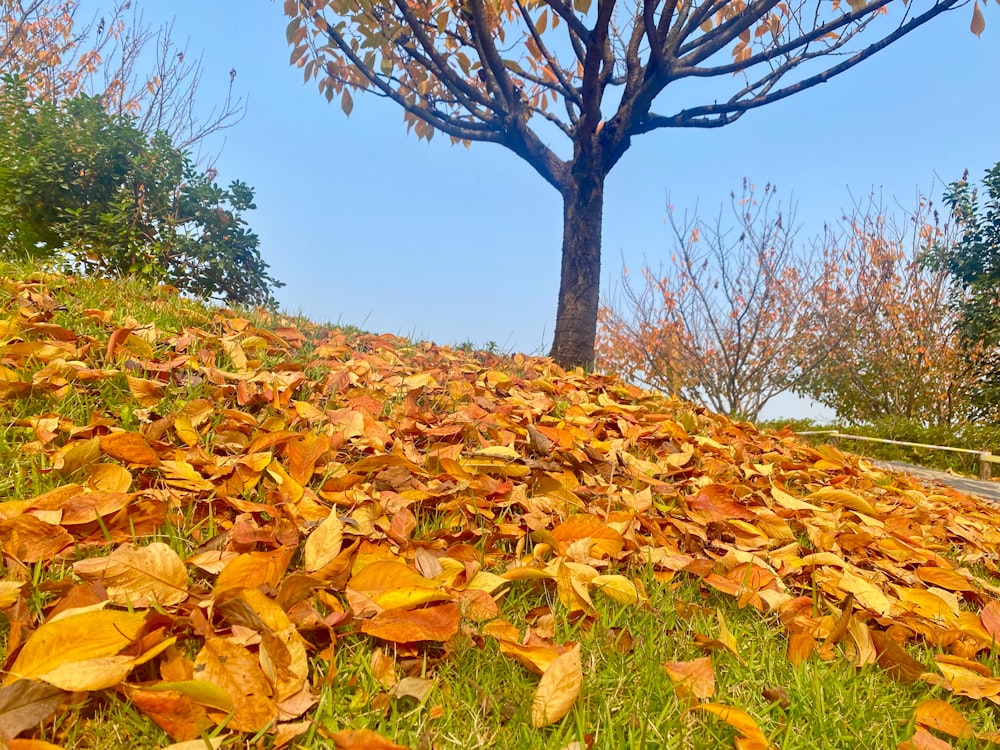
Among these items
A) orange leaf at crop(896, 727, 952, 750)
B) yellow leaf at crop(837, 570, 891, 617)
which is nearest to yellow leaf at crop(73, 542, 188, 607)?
orange leaf at crop(896, 727, 952, 750)

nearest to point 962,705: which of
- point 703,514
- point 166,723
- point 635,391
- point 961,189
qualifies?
point 703,514

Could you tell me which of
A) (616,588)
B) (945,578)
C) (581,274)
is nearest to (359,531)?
(616,588)

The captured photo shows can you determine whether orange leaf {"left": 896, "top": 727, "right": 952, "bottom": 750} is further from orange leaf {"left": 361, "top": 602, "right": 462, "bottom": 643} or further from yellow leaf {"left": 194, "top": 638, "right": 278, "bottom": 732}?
yellow leaf {"left": 194, "top": 638, "right": 278, "bottom": 732}

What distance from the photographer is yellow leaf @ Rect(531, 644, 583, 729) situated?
98 cm

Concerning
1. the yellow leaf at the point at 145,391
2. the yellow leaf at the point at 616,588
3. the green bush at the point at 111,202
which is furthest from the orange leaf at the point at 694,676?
the green bush at the point at 111,202

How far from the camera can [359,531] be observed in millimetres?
1423

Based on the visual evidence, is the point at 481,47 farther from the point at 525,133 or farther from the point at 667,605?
the point at 667,605

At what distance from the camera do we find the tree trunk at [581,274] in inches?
177

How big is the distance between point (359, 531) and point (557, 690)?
2.03 feet

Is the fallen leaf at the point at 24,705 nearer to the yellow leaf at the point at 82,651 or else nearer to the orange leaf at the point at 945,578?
the yellow leaf at the point at 82,651

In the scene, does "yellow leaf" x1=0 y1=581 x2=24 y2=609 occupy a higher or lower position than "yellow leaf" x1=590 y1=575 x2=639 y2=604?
lower

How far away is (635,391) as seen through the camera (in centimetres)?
356

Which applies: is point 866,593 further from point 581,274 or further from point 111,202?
point 111,202

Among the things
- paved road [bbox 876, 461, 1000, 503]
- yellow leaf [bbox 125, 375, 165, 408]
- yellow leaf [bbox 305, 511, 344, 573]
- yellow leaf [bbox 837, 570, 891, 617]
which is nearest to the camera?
yellow leaf [bbox 305, 511, 344, 573]
